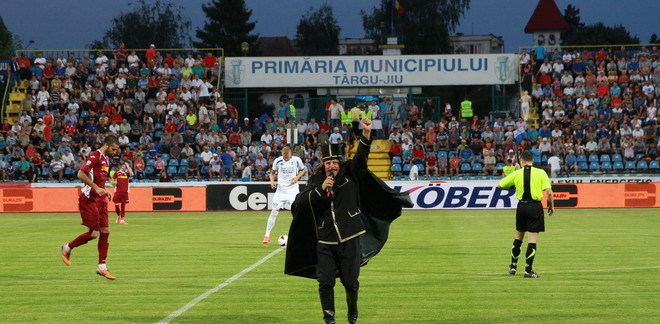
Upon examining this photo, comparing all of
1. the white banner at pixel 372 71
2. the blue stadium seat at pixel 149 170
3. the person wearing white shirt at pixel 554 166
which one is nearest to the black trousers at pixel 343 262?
the person wearing white shirt at pixel 554 166

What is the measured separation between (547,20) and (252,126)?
226 ft

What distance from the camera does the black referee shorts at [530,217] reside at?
15328mm

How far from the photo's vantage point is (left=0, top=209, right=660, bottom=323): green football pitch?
447 inches

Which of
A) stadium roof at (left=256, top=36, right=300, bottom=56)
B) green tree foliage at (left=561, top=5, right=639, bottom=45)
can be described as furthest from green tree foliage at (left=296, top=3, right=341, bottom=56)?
green tree foliage at (left=561, top=5, right=639, bottom=45)

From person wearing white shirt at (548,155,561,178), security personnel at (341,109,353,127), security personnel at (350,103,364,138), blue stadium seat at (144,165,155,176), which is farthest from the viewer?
security personnel at (341,109,353,127)

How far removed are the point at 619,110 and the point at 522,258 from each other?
27.4 m

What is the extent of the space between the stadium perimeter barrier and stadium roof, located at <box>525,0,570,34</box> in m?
72.5

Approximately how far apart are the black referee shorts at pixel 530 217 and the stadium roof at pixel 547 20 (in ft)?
309

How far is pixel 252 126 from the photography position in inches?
1843

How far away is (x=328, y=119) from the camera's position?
1810 inches

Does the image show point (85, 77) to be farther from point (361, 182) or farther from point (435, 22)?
point (435, 22)

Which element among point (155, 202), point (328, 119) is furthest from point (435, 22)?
point (155, 202)

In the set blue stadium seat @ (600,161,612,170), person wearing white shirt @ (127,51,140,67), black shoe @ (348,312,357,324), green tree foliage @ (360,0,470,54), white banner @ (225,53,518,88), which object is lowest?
black shoe @ (348,312,357,324)

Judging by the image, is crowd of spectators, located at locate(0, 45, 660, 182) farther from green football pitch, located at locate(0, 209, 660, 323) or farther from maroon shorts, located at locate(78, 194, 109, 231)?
maroon shorts, located at locate(78, 194, 109, 231)
